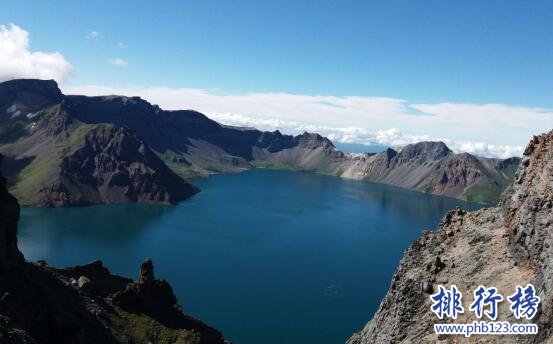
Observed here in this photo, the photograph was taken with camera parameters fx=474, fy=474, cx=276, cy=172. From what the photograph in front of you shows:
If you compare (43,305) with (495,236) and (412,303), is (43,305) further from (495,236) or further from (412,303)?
(495,236)

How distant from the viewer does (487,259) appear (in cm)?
4859

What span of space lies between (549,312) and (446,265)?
15833 mm

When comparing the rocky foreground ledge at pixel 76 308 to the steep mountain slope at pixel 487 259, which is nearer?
the steep mountain slope at pixel 487 259

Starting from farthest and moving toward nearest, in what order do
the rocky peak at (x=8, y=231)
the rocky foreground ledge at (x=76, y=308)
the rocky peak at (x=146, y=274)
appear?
the rocky peak at (x=146, y=274), the rocky peak at (x=8, y=231), the rocky foreground ledge at (x=76, y=308)

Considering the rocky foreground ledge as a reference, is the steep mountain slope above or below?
above

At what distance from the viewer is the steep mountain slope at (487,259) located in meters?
41.6

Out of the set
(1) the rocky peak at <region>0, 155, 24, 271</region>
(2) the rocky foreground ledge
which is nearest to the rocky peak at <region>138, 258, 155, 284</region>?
(2) the rocky foreground ledge

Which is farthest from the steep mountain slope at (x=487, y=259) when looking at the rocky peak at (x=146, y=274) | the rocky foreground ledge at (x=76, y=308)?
the rocky peak at (x=146, y=274)

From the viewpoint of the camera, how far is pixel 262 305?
532ft

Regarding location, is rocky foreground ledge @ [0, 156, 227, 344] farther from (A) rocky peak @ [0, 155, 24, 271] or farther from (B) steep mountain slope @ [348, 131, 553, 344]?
(B) steep mountain slope @ [348, 131, 553, 344]

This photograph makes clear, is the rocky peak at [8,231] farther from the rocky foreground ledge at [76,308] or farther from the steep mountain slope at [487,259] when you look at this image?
the steep mountain slope at [487,259]

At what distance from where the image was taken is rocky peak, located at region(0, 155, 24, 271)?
74250 millimetres

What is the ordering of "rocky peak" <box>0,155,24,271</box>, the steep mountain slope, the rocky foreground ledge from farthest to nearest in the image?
"rocky peak" <box>0,155,24,271</box> → the rocky foreground ledge → the steep mountain slope

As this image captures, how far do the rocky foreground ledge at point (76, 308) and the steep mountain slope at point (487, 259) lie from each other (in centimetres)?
4353
